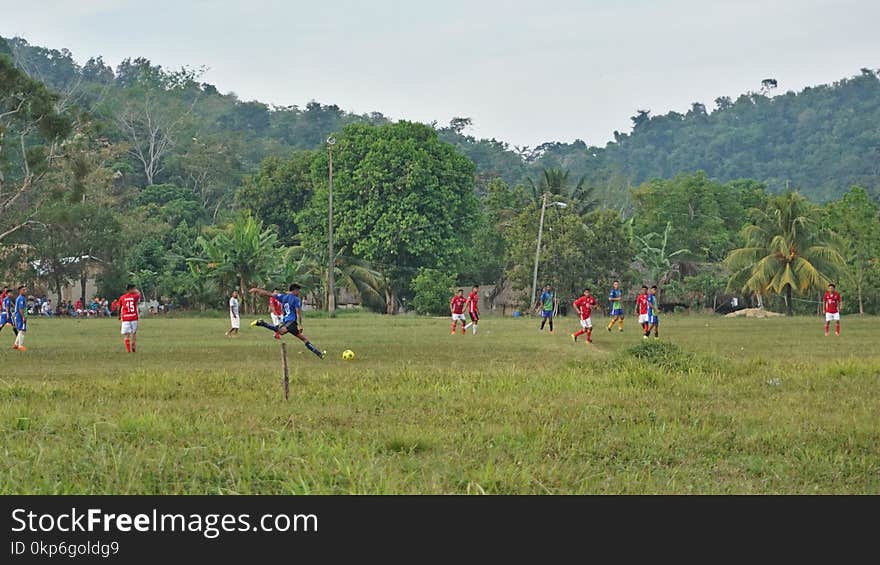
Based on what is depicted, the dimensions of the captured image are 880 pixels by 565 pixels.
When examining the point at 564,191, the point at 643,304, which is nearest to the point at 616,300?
the point at 643,304

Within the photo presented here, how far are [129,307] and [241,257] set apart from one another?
2879cm

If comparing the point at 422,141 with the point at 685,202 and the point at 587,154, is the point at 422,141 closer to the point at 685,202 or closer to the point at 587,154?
the point at 685,202

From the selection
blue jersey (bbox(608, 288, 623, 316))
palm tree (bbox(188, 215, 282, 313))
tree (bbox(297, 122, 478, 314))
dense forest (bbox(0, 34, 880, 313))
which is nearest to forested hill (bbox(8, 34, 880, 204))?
dense forest (bbox(0, 34, 880, 313))

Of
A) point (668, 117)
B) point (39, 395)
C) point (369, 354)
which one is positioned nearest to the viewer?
point (39, 395)

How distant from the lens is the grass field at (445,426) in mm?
9133

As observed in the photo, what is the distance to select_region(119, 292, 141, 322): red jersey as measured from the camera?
2598 centimetres

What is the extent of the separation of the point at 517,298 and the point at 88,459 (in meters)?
62.0

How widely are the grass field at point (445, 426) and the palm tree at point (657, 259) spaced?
1940 inches

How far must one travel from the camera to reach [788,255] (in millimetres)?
63062

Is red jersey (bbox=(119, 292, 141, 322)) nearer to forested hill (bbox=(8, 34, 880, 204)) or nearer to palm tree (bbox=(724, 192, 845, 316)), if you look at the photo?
palm tree (bbox=(724, 192, 845, 316))

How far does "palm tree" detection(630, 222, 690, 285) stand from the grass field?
1940 inches

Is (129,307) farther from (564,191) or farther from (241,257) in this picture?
(564,191)

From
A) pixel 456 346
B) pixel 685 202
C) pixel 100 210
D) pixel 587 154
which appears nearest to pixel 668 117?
pixel 587 154

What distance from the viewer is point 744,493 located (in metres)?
8.85
